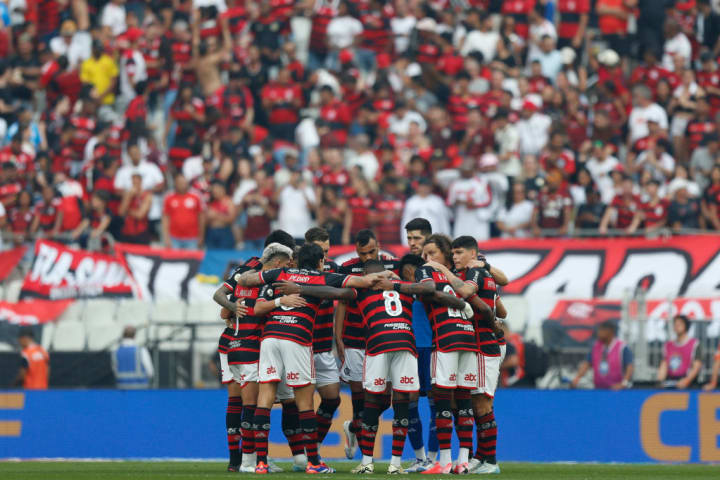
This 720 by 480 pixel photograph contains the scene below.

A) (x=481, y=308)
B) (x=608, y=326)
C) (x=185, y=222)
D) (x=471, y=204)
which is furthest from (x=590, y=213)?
(x=481, y=308)

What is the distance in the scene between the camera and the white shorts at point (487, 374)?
44.7 feet

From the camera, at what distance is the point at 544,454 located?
1792 centimetres

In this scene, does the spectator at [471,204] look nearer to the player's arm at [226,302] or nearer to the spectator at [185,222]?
the spectator at [185,222]

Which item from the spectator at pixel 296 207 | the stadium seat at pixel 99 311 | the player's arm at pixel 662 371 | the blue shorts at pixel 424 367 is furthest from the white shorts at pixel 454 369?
the spectator at pixel 296 207

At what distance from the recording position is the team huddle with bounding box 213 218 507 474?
43.4 feet

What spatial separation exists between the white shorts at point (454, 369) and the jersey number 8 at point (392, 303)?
0.59 meters

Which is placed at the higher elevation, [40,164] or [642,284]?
[40,164]

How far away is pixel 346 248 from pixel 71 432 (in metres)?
5.20

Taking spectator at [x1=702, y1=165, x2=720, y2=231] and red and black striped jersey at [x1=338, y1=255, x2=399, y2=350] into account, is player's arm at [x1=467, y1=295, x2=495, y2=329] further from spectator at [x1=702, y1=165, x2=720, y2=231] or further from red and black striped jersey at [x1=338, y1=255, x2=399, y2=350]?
spectator at [x1=702, y1=165, x2=720, y2=231]

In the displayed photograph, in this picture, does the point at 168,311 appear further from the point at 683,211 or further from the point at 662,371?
the point at 683,211

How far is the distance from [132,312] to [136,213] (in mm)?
4104

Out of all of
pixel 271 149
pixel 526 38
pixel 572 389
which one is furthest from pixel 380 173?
pixel 572 389

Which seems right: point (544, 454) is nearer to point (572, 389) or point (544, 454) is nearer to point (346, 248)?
point (572, 389)

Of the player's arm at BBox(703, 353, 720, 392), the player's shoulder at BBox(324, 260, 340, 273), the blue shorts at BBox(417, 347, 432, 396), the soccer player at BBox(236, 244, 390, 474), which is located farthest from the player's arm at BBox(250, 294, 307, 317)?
the player's arm at BBox(703, 353, 720, 392)
